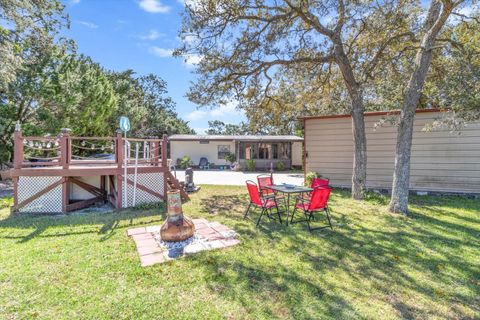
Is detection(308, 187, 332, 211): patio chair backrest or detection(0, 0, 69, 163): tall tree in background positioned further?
detection(0, 0, 69, 163): tall tree in background

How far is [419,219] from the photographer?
5.78 m

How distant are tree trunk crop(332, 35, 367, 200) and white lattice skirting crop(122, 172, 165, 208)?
5595 mm

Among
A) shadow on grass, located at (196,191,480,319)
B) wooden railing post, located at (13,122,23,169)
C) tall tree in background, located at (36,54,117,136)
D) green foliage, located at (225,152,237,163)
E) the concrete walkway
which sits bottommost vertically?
shadow on grass, located at (196,191,480,319)

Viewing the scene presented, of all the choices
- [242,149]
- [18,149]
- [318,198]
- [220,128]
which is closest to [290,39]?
[318,198]

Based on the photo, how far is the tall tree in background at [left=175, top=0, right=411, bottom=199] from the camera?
676cm

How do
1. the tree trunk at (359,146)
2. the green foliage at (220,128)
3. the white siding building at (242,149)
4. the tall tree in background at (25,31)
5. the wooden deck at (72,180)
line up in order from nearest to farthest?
the wooden deck at (72,180) → the tall tree in background at (25,31) → the tree trunk at (359,146) → the white siding building at (242,149) → the green foliage at (220,128)

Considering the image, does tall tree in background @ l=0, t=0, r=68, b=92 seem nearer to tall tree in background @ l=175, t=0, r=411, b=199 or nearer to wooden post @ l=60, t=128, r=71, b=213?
wooden post @ l=60, t=128, r=71, b=213

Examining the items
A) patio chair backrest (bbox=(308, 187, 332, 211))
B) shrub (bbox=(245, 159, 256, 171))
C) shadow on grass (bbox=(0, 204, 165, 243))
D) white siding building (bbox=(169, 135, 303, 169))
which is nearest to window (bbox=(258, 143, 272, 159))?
white siding building (bbox=(169, 135, 303, 169))

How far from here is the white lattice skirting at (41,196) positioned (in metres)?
6.27

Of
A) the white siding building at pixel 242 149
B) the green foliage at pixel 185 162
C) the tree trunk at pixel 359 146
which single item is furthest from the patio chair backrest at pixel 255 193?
the green foliage at pixel 185 162

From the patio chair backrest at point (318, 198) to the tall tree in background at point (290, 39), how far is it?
11.0 ft

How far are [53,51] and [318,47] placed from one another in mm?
11613

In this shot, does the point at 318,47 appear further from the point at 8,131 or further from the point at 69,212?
the point at 8,131

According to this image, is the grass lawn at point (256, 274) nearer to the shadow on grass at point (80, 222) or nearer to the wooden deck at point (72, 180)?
the shadow on grass at point (80, 222)
